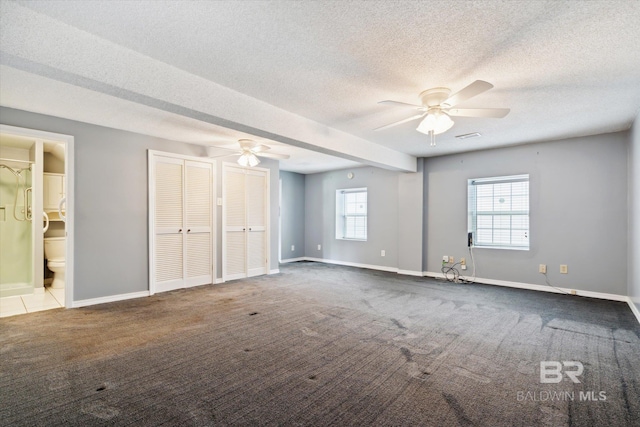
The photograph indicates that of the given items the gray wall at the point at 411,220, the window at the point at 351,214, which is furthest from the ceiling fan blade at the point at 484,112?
the window at the point at 351,214

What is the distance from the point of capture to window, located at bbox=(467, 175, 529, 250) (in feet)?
16.9

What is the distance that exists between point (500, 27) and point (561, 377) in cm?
244

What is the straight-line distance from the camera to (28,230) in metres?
4.82

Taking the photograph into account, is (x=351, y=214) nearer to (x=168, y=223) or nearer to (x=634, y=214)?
(x=168, y=223)

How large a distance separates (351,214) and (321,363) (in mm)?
5421

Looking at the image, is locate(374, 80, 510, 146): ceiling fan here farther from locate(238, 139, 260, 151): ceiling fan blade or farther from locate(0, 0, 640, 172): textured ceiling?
locate(238, 139, 260, 151): ceiling fan blade

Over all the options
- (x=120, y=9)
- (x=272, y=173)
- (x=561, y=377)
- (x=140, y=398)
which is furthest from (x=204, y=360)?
(x=272, y=173)

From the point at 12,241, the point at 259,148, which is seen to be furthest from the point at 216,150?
the point at 12,241

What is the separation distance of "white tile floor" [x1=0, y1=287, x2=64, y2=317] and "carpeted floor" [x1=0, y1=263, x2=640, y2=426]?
1.41 ft

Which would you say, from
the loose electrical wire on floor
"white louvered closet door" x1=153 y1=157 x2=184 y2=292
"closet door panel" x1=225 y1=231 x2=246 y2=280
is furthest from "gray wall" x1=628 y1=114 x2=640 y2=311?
"white louvered closet door" x1=153 y1=157 x2=184 y2=292

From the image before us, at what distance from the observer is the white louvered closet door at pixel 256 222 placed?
604cm

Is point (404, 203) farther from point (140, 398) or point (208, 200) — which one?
point (140, 398)

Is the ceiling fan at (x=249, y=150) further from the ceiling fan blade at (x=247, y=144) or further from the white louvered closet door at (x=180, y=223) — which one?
the white louvered closet door at (x=180, y=223)

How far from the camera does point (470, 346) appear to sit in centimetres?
279
